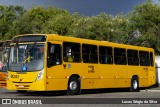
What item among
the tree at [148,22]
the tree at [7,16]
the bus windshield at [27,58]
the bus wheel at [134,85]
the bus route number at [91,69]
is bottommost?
the bus wheel at [134,85]

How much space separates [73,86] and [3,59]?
270 inches

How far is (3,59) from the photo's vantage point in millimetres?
27516

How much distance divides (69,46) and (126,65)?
21.5ft

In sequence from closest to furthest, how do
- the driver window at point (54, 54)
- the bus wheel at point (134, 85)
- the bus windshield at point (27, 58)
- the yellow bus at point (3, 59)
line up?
1. the bus windshield at point (27, 58)
2. the driver window at point (54, 54)
3. the yellow bus at point (3, 59)
4. the bus wheel at point (134, 85)

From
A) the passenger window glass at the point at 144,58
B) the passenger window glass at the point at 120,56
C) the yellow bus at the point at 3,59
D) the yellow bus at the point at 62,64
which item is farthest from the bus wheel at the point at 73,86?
the passenger window glass at the point at 144,58

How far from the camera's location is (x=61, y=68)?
21609 mm

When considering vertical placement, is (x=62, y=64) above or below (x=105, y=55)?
below

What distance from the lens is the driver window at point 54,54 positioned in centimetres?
2102

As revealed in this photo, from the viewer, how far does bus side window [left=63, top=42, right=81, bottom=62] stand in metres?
22.0

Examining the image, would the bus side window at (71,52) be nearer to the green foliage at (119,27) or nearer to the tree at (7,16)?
the green foliage at (119,27)

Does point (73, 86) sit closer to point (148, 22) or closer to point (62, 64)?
point (62, 64)


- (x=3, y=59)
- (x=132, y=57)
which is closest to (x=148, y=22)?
(x=132, y=57)

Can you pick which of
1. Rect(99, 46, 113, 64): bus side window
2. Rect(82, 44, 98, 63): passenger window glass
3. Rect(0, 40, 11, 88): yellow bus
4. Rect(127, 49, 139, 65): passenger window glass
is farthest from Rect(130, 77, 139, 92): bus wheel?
Rect(0, 40, 11, 88): yellow bus

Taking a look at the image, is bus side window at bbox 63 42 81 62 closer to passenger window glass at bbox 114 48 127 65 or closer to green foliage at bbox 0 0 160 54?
passenger window glass at bbox 114 48 127 65
